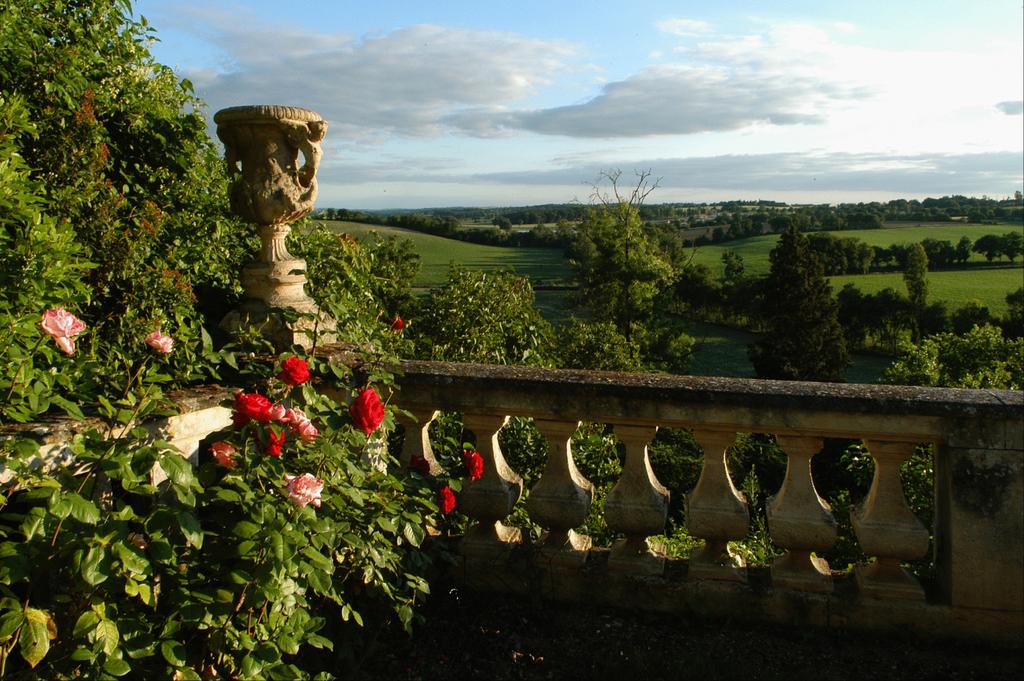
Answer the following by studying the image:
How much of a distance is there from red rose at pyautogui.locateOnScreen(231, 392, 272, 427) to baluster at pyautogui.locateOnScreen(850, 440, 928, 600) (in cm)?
223

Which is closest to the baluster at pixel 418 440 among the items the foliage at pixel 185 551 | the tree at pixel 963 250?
the foliage at pixel 185 551

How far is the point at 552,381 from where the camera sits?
9.96 ft

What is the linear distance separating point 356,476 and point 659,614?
1404 millimetres

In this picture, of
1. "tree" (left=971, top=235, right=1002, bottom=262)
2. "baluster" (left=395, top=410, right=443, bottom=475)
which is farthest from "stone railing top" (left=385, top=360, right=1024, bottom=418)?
"tree" (left=971, top=235, right=1002, bottom=262)

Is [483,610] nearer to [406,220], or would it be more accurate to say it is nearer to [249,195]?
[249,195]

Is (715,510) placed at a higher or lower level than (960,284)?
higher

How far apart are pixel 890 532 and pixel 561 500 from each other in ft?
4.22

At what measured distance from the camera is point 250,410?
2297 millimetres

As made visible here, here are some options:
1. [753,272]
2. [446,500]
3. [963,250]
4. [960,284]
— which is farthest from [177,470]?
[963,250]

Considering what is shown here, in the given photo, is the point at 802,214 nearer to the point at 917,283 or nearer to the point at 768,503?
the point at 917,283

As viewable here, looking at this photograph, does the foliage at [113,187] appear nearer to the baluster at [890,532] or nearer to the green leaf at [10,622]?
the green leaf at [10,622]

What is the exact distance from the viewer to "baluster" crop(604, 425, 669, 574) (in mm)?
3129

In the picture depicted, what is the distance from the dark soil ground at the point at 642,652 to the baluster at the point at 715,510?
204 millimetres

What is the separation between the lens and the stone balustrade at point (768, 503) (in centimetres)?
277
